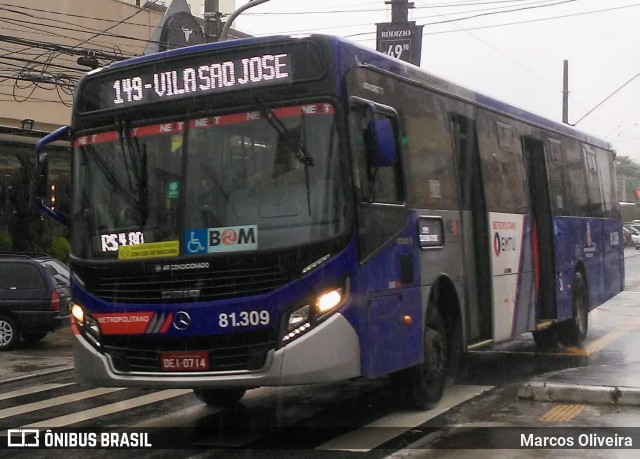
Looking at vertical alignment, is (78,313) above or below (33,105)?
below

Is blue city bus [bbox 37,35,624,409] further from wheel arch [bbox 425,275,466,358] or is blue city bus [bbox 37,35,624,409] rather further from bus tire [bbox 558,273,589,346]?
bus tire [bbox 558,273,589,346]

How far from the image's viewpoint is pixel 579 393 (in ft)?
29.9

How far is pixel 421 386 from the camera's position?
873cm

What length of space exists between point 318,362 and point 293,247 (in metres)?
0.91

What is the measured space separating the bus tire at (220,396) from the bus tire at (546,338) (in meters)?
6.58

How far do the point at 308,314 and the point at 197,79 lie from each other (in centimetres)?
225

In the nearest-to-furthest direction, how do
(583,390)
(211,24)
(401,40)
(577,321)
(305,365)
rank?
(305,365) → (583,390) → (577,321) → (211,24) → (401,40)

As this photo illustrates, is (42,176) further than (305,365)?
Yes

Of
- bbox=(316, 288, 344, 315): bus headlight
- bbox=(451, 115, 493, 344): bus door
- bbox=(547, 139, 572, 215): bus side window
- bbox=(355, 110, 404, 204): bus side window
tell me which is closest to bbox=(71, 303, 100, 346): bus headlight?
bbox=(316, 288, 344, 315): bus headlight

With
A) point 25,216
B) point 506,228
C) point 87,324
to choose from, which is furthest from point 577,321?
point 25,216

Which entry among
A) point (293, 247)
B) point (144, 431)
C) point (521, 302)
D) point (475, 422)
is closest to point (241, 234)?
point (293, 247)

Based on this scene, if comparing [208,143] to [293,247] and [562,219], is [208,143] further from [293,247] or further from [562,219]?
[562,219]

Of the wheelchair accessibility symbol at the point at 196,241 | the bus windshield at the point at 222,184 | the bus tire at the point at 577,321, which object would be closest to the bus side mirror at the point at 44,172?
the bus windshield at the point at 222,184

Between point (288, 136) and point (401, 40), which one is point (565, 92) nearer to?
point (401, 40)
